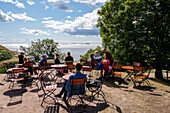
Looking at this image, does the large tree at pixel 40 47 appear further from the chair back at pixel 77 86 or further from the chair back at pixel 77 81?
the chair back at pixel 77 81

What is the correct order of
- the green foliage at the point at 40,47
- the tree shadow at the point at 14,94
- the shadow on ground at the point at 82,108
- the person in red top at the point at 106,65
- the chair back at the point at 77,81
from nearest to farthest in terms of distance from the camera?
the chair back at the point at 77,81
the shadow on ground at the point at 82,108
the tree shadow at the point at 14,94
the person in red top at the point at 106,65
the green foliage at the point at 40,47

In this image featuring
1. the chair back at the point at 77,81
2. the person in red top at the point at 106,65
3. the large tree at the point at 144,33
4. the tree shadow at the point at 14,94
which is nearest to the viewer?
the chair back at the point at 77,81

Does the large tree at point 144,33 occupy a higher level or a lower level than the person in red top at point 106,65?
higher

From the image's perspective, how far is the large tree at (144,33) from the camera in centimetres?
845

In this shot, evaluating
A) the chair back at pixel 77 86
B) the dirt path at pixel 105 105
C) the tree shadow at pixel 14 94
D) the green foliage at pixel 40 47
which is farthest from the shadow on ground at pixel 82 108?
the green foliage at pixel 40 47

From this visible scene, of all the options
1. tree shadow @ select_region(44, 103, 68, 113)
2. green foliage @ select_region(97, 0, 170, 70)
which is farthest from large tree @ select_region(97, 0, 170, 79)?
tree shadow @ select_region(44, 103, 68, 113)

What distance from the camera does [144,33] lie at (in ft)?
29.7

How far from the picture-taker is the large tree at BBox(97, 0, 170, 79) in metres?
8.45

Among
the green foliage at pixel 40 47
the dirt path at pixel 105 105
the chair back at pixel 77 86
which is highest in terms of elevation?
the green foliage at pixel 40 47

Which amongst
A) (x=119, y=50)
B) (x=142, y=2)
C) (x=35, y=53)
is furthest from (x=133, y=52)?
(x=35, y=53)

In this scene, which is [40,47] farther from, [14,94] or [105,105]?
[105,105]

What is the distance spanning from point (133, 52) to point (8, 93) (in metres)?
8.52

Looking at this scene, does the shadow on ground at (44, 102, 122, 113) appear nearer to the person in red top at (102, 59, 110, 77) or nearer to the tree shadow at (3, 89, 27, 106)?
the tree shadow at (3, 89, 27, 106)

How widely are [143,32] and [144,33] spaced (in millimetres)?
104
